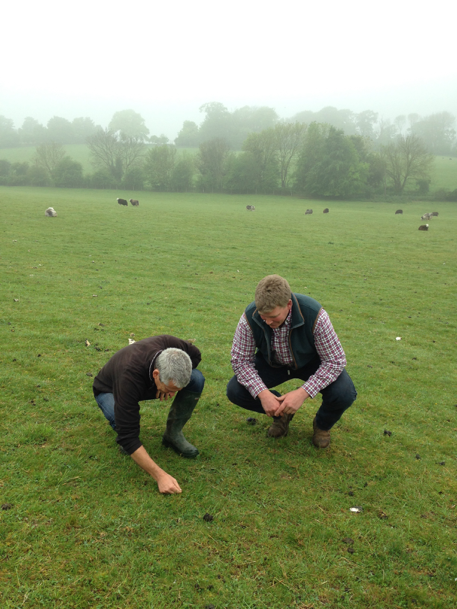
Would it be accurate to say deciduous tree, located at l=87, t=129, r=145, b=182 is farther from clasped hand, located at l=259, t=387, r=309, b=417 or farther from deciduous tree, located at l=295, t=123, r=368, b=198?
clasped hand, located at l=259, t=387, r=309, b=417

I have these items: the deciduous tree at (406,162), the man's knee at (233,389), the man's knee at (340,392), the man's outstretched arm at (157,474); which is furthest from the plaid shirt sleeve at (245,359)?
the deciduous tree at (406,162)

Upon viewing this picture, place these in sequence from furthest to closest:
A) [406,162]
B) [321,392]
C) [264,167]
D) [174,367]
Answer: [264,167] → [406,162] → [321,392] → [174,367]

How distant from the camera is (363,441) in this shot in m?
5.28

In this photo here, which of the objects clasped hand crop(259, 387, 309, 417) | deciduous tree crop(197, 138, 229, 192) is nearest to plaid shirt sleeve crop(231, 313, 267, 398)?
clasped hand crop(259, 387, 309, 417)

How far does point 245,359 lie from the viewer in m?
4.79

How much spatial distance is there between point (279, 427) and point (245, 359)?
1114mm

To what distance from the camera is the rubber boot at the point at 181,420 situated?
178 inches

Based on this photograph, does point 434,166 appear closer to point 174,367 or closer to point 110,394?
point 110,394

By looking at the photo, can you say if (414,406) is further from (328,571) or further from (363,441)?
(328,571)

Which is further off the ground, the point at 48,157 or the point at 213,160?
the point at 213,160

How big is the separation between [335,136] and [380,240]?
56.4 metres

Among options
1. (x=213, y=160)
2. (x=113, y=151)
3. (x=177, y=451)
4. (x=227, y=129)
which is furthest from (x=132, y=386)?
(x=227, y=129)

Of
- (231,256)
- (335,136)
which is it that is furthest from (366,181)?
(231,256)

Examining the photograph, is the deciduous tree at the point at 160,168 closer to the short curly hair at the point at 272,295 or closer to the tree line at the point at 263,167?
the tree line at the point at 263,167
